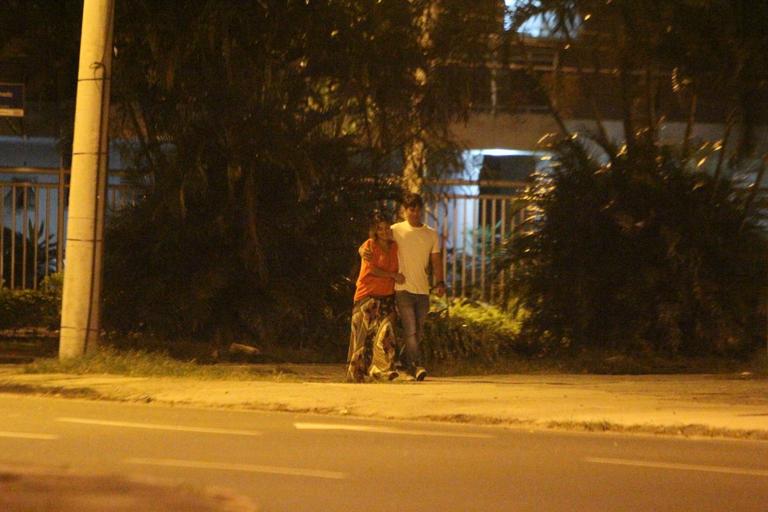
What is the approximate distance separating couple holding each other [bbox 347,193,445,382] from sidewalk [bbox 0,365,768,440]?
1.14ft

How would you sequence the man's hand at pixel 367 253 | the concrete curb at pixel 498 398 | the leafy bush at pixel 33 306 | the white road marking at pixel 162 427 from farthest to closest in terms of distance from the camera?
the leafy bush at pixel 33 306
the man's hand at pixel 367 253
the concrete curb at pixel 498 398
the white road marking at pixel 162 427

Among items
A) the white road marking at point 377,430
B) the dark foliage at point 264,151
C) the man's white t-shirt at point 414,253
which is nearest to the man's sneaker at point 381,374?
the man's white t-shirt at point 414,253

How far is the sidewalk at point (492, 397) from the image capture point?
10836 millimetres

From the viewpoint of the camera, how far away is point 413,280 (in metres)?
13.7

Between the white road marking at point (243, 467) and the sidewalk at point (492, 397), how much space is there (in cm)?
281

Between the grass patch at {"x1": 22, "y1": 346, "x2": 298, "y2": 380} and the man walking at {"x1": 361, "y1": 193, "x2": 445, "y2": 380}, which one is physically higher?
the man walking at {"x1": 361, "y1": 193, "x2": 445, "y2": 380}

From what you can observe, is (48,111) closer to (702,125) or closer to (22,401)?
(22,401)

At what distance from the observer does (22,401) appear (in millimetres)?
11938

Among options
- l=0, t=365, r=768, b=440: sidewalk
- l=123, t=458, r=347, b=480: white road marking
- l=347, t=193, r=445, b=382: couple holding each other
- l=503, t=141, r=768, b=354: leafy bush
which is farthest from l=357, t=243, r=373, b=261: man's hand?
l=123, t=458, r=347, b=480: white road marking

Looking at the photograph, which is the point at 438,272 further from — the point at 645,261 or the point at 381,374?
the point at 645,261

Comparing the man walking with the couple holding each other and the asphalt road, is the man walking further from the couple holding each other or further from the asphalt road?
the asphalt road

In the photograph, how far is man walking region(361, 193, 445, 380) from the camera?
13664 millimetres

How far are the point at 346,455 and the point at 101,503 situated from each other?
9.43 feet

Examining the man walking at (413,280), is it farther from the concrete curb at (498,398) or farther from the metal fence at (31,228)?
the metal fence at (31,228)
